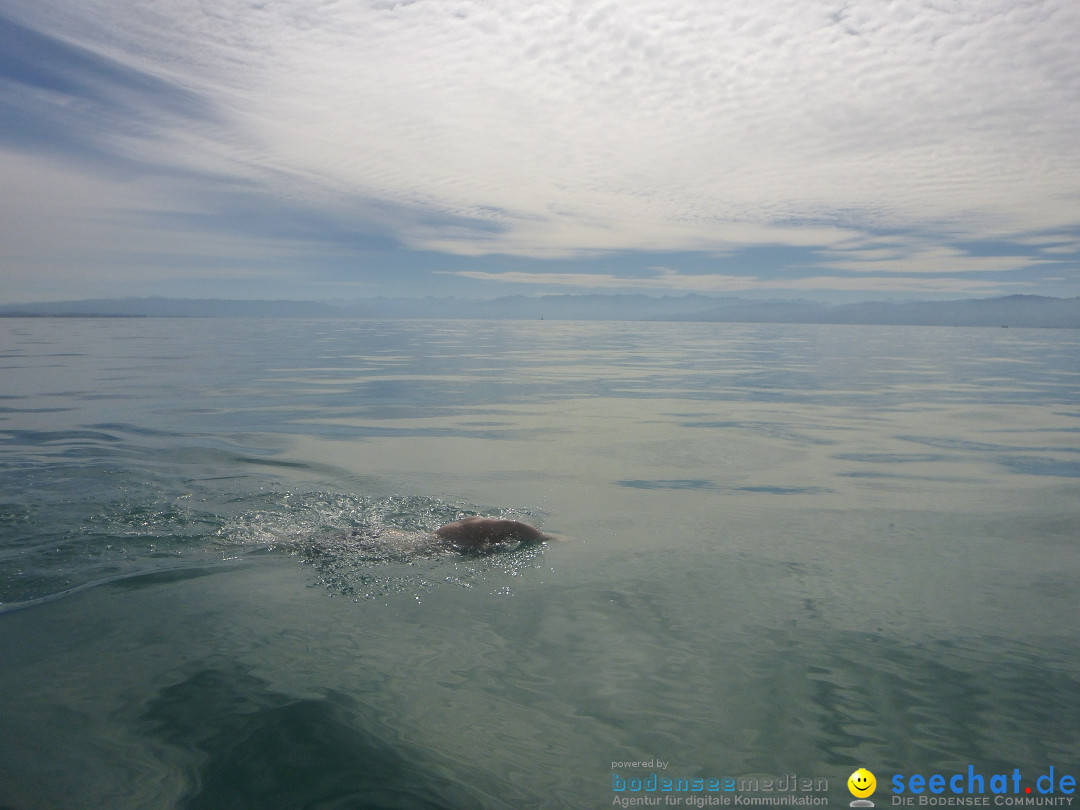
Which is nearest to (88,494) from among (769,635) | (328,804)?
(328,804)

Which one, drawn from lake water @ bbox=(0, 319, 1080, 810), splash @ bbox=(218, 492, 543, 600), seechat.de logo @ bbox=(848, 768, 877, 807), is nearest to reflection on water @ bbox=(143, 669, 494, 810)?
lake water @ bbox=(0, 319, 1080, 810)

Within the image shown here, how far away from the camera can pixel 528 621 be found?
6199 millimetres

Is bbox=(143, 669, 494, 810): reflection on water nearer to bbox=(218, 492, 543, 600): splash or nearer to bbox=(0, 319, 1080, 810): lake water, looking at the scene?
bbox=(0, 319, 1080, 810): lake water

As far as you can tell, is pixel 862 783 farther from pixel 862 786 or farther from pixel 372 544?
pixel 372 544

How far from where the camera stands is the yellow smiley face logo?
3961 mm

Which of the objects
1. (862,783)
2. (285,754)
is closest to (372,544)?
(285,754)

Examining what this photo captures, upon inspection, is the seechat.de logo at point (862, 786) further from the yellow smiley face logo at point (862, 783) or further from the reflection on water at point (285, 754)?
the reflection on water at point (285, 754)

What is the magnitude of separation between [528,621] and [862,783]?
119 inches

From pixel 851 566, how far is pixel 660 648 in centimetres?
323

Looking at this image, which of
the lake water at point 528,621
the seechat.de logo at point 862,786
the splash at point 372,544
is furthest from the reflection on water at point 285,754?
the seechat.de logo at point 862,786

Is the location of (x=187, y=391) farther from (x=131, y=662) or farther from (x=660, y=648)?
(x=660, y=648)

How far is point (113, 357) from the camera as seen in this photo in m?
39.6

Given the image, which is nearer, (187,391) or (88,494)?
(88,494)

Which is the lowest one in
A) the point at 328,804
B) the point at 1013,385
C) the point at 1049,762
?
the point at 328,804
